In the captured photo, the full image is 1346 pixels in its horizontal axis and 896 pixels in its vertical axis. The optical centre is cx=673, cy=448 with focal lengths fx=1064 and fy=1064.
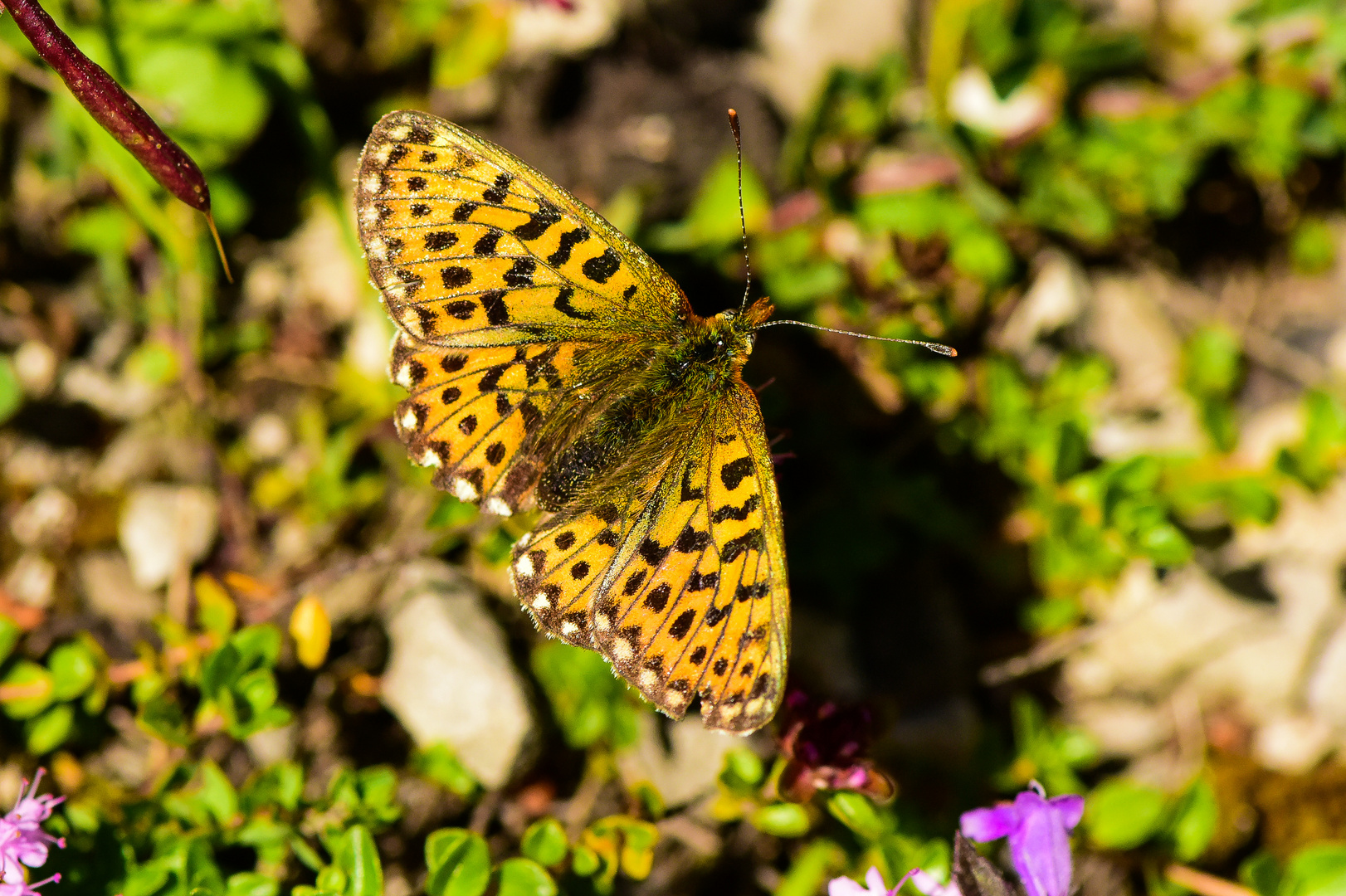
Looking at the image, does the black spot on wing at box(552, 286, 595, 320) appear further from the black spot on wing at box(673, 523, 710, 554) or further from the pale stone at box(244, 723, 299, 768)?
the pale stone at box(244, 723, 299, 768)

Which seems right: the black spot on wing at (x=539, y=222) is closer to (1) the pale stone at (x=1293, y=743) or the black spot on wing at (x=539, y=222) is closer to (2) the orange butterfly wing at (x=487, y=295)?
(2) the orange butterfly wing at (x=487, y=295)

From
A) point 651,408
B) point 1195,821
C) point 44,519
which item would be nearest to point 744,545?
point 651,408

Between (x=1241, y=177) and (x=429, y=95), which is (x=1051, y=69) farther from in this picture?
(x=429, y=95)

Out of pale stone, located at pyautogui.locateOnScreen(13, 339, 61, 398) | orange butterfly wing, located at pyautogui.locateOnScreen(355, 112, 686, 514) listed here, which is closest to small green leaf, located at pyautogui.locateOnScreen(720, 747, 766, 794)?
orange butterfly wing, located at pyautogui.locateOnScreen(355, 112, 686, 514)

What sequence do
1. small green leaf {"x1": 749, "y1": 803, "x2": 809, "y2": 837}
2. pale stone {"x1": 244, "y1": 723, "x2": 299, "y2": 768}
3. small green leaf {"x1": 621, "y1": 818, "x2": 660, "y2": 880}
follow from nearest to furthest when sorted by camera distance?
1. small green leaf {"x1": 749, "y1": 803, "x2": 809, "y2": 837}
2. small green leaf {"x1": 621, "y1": 818, "x2": 660, "y2": 880}
3. pale stone {"x1": 244, "y1": 723, "x2": 299, "y2": 768}

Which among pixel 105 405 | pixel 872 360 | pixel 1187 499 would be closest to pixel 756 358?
pixel 872 360

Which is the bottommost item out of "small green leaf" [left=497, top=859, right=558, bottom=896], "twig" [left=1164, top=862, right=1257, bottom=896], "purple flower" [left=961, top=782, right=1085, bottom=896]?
"twig" [left=1164, top=862, right=1257, bottom=896]

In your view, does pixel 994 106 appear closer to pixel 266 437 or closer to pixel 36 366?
pixel 266 437
